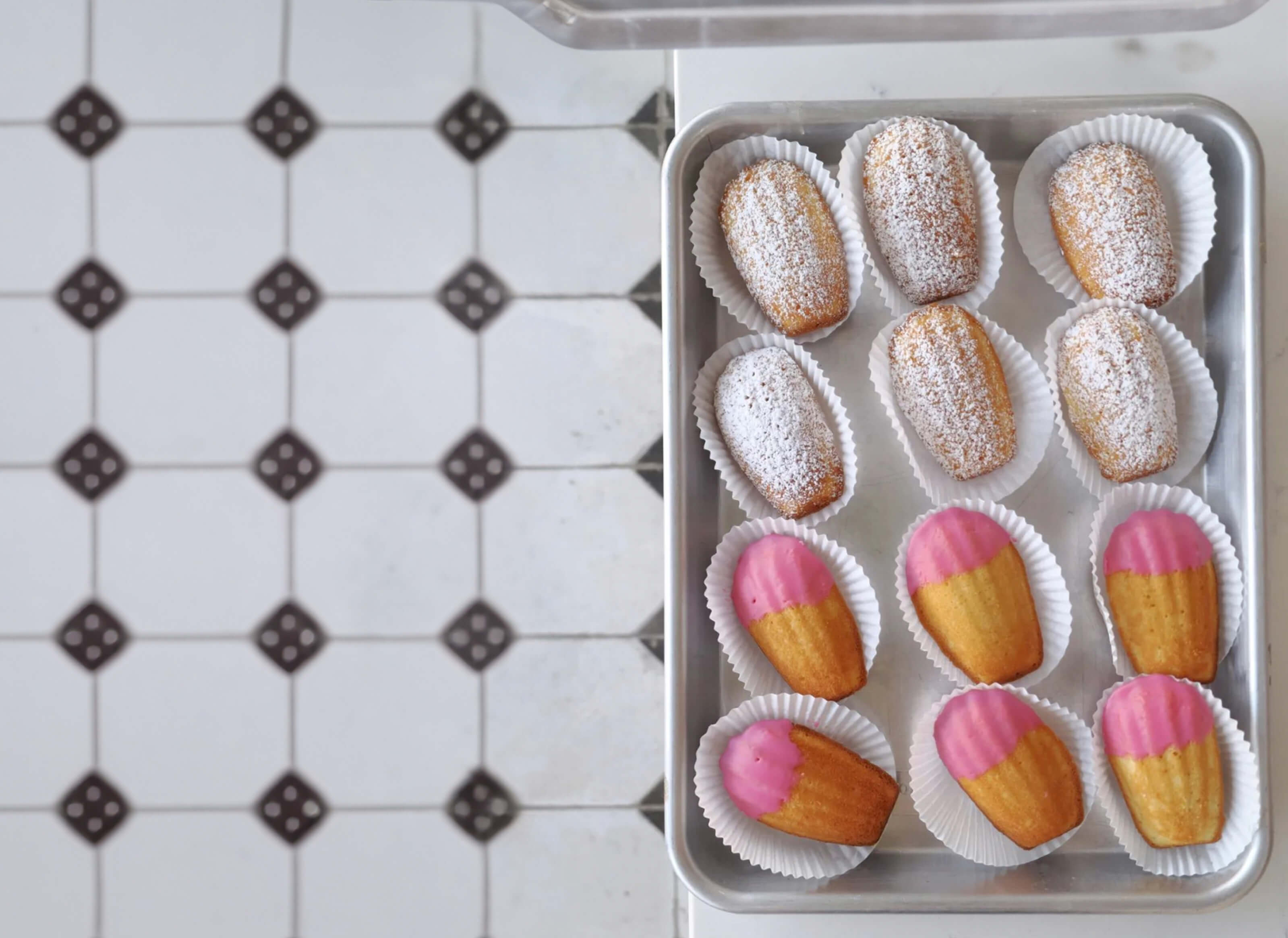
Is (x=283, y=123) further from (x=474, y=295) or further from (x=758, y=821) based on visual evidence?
(x=758, y=821)

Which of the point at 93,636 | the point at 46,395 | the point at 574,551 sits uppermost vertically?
the point at 46,395

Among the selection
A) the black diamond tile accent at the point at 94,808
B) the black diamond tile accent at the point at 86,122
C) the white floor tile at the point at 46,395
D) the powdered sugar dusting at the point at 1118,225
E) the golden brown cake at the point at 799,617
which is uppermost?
the black diamond tile accent at the point at 86,122

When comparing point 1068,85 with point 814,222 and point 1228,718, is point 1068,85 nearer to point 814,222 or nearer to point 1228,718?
point 814,222

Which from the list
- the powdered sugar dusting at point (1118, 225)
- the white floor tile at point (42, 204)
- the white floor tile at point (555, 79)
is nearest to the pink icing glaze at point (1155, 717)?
the powdered sugar dusting at point (1118, 225)

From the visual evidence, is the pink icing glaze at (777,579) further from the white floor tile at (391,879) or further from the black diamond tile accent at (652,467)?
the white floor tile at (391,879)

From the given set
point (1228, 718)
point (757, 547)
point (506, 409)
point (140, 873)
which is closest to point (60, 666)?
point (140, 873)

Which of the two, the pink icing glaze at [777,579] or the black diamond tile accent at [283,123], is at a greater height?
the black diamond tile accent at [283,123]

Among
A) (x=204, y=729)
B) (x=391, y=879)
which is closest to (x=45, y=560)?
(x=204, y=729)
